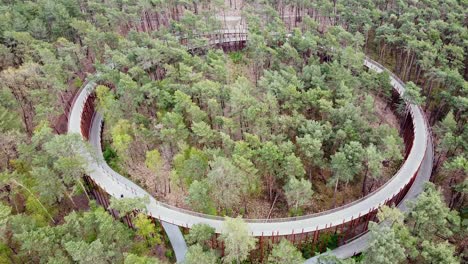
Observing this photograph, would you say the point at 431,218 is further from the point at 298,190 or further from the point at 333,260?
the point at 298,190

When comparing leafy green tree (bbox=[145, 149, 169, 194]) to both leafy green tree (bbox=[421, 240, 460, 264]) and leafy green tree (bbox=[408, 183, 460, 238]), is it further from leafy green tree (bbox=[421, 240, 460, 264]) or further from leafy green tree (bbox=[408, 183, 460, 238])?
leafy green tree (bbox=[421, 240, 460, 264])

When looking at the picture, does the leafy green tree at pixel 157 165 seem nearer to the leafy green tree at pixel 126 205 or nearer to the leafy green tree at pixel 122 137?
the leafy green tree at pixel 122 137

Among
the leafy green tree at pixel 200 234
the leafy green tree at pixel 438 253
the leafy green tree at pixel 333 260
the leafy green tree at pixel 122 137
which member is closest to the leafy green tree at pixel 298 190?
the leafy green tree at pixel 333 260

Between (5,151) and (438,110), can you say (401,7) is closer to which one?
(438,110)

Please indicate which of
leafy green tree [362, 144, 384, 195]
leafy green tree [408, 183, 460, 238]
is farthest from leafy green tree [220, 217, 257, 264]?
leafy green tree [408, 183, 460, 238]

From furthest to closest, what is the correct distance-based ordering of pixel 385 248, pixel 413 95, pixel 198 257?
1. pixel 413 95
2. pixel 198 257
3. pixel 385 248

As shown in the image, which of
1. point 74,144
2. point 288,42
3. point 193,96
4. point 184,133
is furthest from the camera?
point 288,42

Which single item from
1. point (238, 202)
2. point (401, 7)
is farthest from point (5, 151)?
point (401, 7)

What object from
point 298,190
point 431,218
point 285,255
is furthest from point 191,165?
point 431,218
